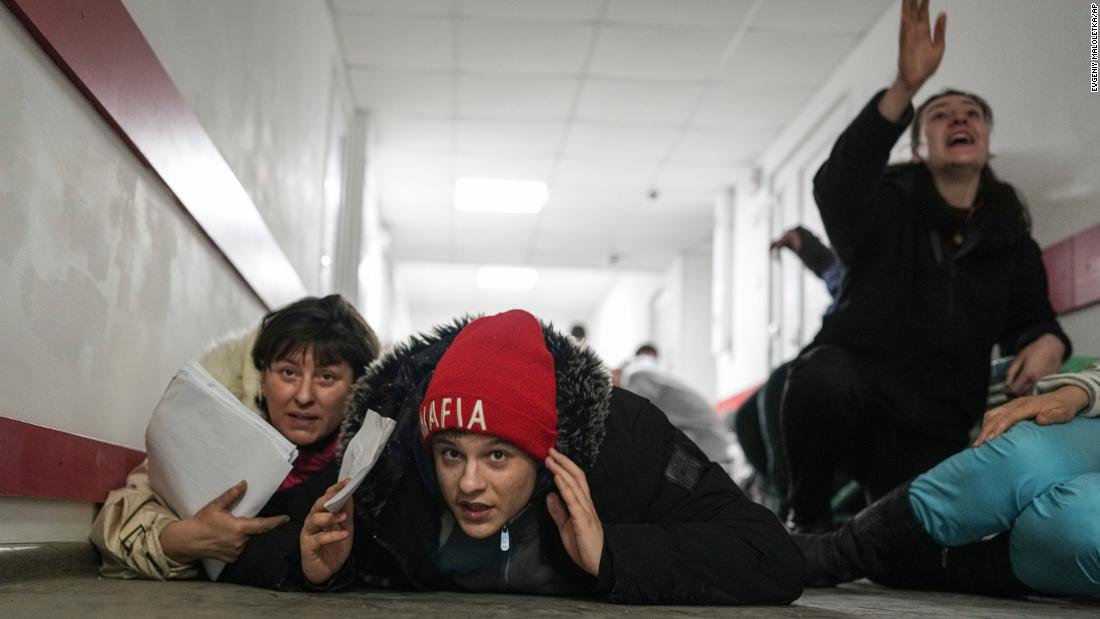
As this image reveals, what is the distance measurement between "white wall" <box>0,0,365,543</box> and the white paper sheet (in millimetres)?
549

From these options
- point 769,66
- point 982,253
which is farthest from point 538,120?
point 982,253

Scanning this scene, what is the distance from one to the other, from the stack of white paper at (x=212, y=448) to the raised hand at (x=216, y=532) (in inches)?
0.8

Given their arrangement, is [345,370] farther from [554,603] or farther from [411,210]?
[411,210]

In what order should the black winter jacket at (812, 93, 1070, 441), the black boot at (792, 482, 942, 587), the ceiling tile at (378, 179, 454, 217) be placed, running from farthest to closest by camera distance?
the ceiling tile at (378, 179, 454, 217) → the black winter jacket at (812, 93, 1070, 441) → the black boot at (792, 482, 942, 587)

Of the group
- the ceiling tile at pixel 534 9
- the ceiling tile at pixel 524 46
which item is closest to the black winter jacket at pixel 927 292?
the ceiling tile at pixel 534 9

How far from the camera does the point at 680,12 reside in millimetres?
4785

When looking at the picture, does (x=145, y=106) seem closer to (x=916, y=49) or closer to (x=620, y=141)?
(x=916, y=49)

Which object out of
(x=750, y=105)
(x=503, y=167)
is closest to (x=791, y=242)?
(x=750, y=105)

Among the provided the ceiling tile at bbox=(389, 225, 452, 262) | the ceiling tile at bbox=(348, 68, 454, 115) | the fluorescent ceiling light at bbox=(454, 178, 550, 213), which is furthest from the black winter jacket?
the ceiling tile at bbox=(389, 225, 452, 262)

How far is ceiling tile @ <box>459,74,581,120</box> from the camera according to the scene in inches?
222

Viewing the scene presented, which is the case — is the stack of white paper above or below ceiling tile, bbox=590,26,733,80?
below

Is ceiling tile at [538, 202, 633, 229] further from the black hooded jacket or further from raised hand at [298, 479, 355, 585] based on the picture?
raised hand at [298, 479, 355, 585]

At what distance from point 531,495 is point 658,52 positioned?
3.95m

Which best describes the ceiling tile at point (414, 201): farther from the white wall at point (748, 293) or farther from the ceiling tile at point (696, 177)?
the white wall at point (748, 293)
